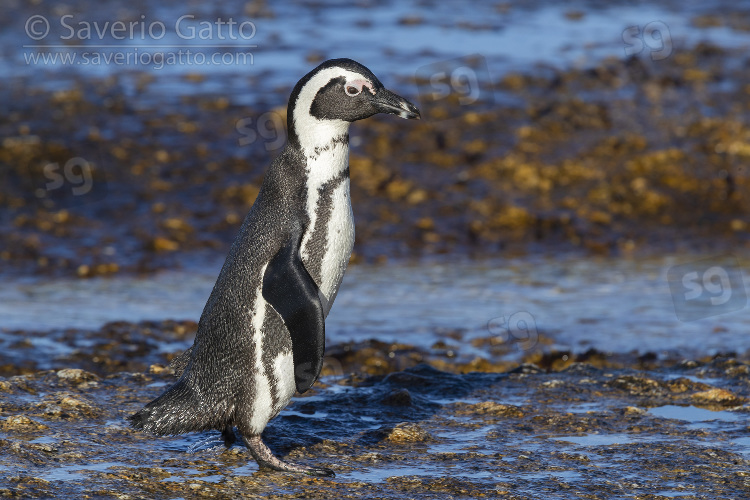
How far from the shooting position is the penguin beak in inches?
179

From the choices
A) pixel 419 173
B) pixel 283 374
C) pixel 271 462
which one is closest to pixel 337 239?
pixel 283 374

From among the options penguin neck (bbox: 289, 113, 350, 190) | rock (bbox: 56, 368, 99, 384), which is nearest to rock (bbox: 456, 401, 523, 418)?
penguin neck (bbox: 289, 113, 350, 190)

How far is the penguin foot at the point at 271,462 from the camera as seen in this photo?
453cm

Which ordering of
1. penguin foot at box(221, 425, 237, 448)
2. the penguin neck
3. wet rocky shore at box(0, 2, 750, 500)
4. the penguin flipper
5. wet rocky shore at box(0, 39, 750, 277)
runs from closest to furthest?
the penguin flipper < the penguin neck < wet rocky shore at box(0, 2, 750, 500) < penguin foot at box(221, 425, 237, 448) < wet rocky shore at box(0, 39, 750, 277)

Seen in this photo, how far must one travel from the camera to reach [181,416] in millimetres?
4605

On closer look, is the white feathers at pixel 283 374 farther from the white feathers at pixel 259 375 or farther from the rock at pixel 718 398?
the rock at pixel 718 398

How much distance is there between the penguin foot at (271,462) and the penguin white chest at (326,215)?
732 millimetres

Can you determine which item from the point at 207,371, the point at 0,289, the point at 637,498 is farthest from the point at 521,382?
the point at 0,289

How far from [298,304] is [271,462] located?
2.48 feet

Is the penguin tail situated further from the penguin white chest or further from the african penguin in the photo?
the penguin white chest

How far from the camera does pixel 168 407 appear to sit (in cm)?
462

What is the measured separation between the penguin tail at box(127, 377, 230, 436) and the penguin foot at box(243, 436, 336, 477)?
16cm

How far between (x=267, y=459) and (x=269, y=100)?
8.31m

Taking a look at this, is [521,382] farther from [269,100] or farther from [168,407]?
[269,100]
